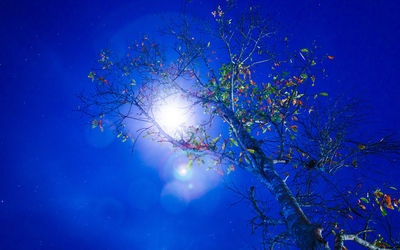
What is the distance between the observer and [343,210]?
15.0 ft

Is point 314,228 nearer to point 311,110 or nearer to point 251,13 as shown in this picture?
point 311,110

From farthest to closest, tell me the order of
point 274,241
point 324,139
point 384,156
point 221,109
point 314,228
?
point 221,109
point 324,139
point 274,241
point 384,156
point 314,228

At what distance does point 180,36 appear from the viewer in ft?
23.1

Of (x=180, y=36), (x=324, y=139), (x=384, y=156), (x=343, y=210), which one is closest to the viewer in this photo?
(x=384, y=156)

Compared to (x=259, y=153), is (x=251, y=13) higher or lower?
higher

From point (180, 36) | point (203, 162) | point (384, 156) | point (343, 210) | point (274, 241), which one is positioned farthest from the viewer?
point (180, 36)

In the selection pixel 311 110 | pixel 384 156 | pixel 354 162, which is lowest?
pixel 384 156

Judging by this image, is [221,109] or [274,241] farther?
[221,109]

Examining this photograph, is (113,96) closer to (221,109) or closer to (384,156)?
(221,109)

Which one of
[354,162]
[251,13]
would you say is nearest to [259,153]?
[354,162]

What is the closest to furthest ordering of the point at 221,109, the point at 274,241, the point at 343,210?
the point at 274,241 < the point at 343,210 < the point at 221,109

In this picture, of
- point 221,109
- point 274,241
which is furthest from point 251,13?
point 274,241

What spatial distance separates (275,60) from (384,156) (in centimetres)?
438

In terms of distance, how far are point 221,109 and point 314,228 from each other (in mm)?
4510
